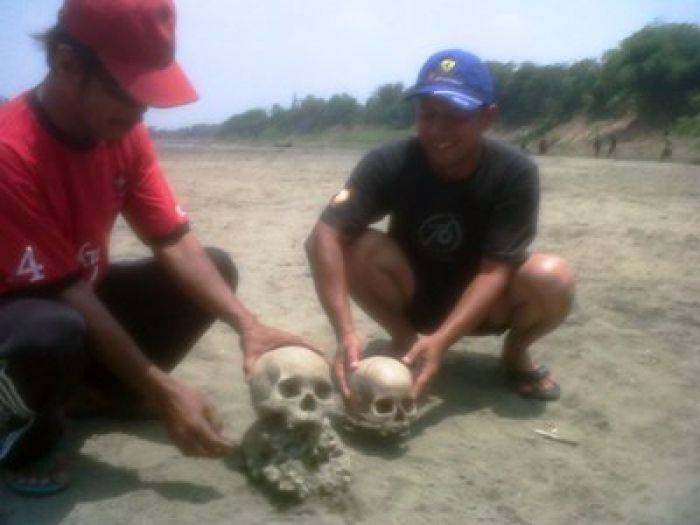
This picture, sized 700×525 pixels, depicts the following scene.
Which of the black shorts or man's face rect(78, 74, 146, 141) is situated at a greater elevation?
man's face rect(78, 74, 146, 141)

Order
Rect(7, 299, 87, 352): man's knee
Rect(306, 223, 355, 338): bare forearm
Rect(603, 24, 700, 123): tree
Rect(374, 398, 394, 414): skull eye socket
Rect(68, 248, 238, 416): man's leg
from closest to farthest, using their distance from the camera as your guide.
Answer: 1. Rect(7, 299, 87, 352): man's knee
2. Rect(374, 398, 394, 414): skull eye socket
3. Rect(68, 248, 238, 416): man's leg
4. Rect(306, 223, 355, 338): bare forearm
5. Rect(603, 24, 700, 123): tree

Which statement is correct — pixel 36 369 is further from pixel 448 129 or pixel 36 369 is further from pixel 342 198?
pixel 448 129

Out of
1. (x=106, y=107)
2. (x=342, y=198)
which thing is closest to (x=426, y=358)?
(x=342, y=198)

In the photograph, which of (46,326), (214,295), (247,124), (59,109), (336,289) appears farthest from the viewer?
(247,124)

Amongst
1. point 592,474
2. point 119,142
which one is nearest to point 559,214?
point 592,474

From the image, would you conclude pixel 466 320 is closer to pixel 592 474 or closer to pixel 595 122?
pixel 592 474

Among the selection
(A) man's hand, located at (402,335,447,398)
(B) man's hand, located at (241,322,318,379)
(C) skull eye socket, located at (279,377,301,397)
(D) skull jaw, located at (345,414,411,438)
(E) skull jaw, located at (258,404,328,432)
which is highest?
(B) man's hand, located at (241,322,318,379)

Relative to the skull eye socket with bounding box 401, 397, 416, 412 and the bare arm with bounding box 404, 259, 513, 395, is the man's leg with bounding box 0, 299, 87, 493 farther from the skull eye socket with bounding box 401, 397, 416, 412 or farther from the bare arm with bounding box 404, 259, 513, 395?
the bare arm with bounding box 404, 259, 513, 395

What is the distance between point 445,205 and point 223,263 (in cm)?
107

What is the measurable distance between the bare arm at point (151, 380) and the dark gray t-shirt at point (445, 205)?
4.46 feet

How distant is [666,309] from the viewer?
16.4 feet

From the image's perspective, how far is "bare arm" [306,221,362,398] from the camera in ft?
10.6

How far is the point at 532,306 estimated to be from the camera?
139 inches

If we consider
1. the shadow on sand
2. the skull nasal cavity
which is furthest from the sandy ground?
the skull nasal cavity
